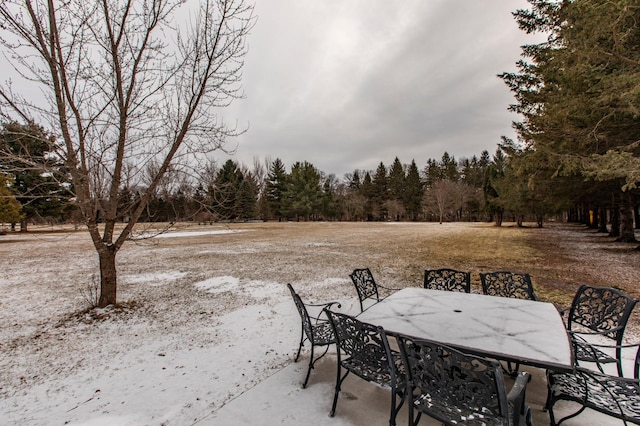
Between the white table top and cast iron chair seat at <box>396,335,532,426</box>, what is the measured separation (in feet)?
1.10

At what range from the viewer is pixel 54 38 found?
4625mm

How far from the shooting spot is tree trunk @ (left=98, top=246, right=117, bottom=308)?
5.35 meters

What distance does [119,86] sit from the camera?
520cm

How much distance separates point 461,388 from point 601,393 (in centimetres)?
118

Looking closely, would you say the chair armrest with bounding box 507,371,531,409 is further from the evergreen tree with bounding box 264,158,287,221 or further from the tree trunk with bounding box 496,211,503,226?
the evergreen tree with bounding box 264,158,287,221

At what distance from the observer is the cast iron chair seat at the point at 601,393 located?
5.79ft

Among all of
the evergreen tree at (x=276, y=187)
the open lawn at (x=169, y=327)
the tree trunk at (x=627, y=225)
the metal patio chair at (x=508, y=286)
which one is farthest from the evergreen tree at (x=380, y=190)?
the metal patio chair at (x=508, y=286)

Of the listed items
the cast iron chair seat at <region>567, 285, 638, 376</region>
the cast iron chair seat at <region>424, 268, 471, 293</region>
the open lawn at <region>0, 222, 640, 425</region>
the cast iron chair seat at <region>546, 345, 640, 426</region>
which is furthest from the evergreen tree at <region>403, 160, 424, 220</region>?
the cast iron chair seat at <region>546, 345, 640, 426</region>

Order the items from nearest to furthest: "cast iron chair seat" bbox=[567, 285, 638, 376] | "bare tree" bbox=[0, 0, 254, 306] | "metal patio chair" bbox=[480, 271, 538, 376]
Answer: "cast iron chair seat" bbox=[567, 285, 638, 376], "metal patio chair" bbox=[480, 271, 538, 376], "bare tree" bbox=[0, 0, 254, 306]

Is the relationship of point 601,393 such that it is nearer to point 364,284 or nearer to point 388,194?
point 364,284

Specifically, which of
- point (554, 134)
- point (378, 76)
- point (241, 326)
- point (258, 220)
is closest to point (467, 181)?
point (258, 220)

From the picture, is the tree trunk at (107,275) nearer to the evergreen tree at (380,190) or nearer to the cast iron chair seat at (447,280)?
the cast iron chair seat at (447,280)

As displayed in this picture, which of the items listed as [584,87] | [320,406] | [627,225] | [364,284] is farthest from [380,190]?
[320,406]

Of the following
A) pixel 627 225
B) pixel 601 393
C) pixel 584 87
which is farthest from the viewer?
pixel 627 225
